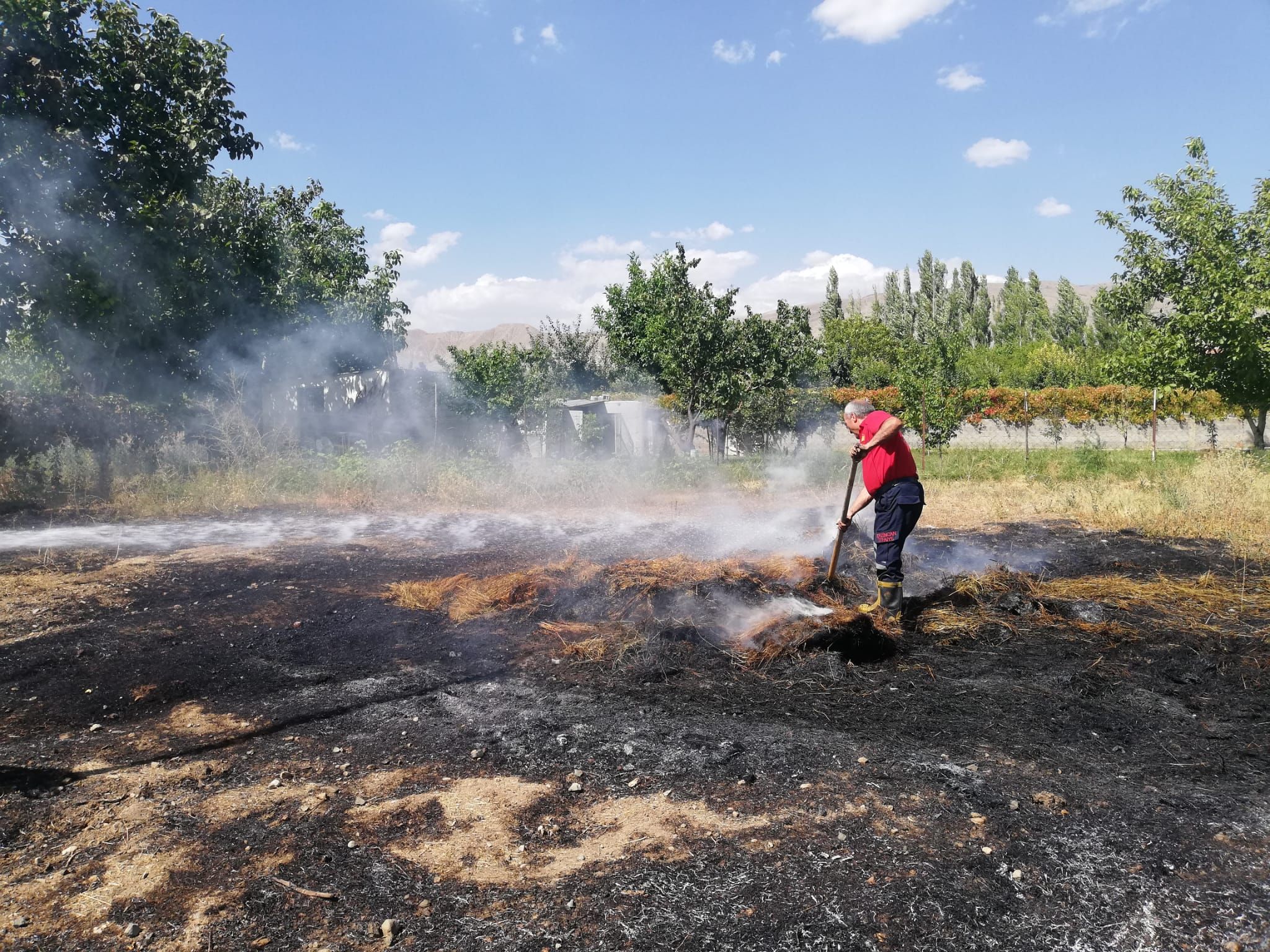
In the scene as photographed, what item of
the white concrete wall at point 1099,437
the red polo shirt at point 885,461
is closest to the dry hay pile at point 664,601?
the red polo shirt at point 885,461

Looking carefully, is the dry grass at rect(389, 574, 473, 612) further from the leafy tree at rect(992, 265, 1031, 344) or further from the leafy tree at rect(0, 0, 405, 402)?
the leafy tree at rect(992, 265, 1031, 344)

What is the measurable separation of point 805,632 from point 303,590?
172 inches

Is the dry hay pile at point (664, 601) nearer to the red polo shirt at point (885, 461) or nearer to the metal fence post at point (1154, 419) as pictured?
the red polo shirt at point (885, 461)

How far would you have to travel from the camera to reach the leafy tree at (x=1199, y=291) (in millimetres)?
10609

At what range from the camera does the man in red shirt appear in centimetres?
550

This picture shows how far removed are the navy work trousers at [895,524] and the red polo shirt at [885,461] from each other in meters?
0.07

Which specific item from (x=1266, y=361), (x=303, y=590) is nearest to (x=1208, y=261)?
(x=1266, y=361)

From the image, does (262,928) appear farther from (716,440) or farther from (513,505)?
(716,440)

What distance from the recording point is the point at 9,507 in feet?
35.1

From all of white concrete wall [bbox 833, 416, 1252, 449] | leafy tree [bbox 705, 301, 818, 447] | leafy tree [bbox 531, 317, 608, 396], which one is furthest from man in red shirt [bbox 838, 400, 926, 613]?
leafy tree [bbox 531, 317, 608, 396]

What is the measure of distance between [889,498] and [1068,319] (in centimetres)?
5102

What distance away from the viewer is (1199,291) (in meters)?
11.3

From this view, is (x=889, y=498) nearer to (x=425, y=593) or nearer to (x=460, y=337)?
(x=425, y=593)

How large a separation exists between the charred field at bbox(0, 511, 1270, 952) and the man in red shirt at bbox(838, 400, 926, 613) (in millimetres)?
334
